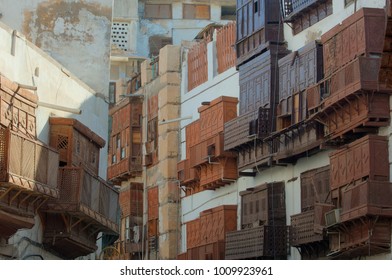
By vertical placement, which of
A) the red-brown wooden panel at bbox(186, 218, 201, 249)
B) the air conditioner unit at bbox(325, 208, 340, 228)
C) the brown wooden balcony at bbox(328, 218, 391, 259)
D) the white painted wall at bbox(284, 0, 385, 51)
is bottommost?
the brown wooden balcony at bbox(328, 218, 391, 259)

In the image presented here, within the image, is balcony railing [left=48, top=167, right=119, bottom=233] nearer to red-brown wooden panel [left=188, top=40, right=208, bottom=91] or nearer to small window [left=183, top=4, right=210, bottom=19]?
red-brown wooden panel [left=188, top=40, right=208, bottom=91]

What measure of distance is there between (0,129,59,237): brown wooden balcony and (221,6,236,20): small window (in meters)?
29.5

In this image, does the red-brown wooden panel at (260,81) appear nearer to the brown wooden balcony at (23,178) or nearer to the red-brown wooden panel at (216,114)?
the red-brown wooden panel at (216,114)

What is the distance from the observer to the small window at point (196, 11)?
60344 millimetres

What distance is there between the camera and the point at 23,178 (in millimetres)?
29594

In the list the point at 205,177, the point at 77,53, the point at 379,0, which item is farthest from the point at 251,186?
the point at 379,0

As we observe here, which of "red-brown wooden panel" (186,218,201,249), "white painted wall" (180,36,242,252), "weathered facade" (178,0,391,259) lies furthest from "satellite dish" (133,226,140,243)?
"red-brown wooden panel" (186,218,201,249)

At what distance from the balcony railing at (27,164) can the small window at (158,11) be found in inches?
1153

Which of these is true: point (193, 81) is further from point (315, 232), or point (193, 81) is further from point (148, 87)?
point (315, 232)

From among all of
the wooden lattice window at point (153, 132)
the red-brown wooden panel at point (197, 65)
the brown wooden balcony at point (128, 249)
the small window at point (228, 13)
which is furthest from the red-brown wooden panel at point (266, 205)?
the small window at point (228, 13)

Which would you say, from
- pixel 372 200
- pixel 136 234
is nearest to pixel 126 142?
pixel 136 234

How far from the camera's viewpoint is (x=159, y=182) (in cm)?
4703

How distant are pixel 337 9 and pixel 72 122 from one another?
745 cm

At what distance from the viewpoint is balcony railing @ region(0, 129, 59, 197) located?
2873 centimetres
